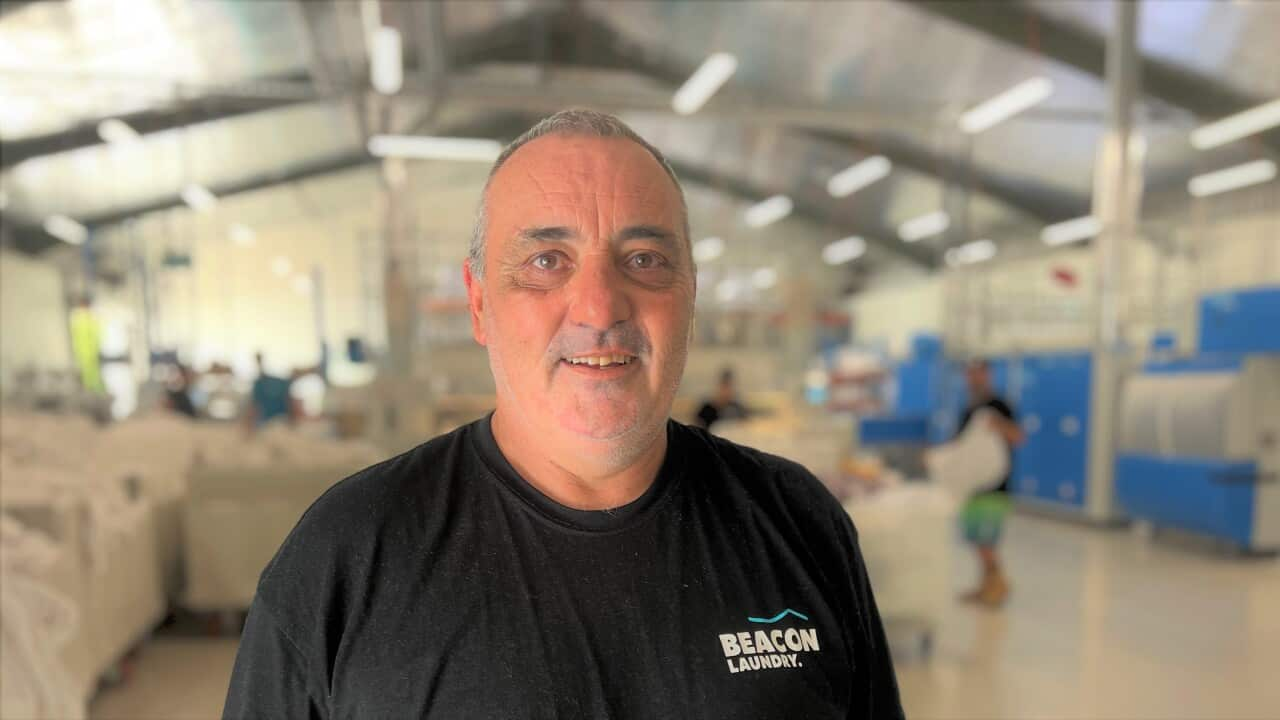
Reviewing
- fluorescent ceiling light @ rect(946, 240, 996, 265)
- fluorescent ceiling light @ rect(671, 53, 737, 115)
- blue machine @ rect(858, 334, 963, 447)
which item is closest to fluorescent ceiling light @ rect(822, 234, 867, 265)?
fluorescent ceiling light @ rect(946, 240, 996, 265)

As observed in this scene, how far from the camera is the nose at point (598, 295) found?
85 cm

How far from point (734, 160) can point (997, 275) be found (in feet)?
16.6

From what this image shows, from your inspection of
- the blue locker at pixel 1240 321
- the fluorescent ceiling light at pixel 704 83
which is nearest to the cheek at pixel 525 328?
the fluorescent ceiling light at pixel 704 83

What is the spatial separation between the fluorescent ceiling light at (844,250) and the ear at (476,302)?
17.0 feet

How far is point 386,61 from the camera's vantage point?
4125 millimetres

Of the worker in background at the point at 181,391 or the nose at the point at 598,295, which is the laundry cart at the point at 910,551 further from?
the worker in background at the point at 181,391

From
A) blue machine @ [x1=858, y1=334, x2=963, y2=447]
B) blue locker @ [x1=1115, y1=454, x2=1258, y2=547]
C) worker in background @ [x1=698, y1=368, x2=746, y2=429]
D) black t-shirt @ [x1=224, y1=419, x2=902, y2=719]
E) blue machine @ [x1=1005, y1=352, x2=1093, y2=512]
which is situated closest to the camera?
black t-shirt @ [x1=224, y1=419, x2=902, y2=719]

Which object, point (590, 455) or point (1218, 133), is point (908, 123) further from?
point (590, 455)

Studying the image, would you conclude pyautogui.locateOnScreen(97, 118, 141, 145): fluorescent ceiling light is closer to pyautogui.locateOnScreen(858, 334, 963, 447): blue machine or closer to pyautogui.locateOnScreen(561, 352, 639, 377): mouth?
pyautogui.locateOnScreen(561, 352, 639, 377): mouth

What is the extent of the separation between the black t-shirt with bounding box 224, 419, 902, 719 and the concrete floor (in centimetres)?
27

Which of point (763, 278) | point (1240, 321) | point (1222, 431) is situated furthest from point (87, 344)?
point (1222, 431)

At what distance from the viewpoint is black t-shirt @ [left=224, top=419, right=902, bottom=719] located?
32.4 inches

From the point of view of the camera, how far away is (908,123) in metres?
4.20

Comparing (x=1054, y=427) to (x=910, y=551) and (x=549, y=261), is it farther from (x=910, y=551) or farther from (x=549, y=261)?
(x=549, y=261)
